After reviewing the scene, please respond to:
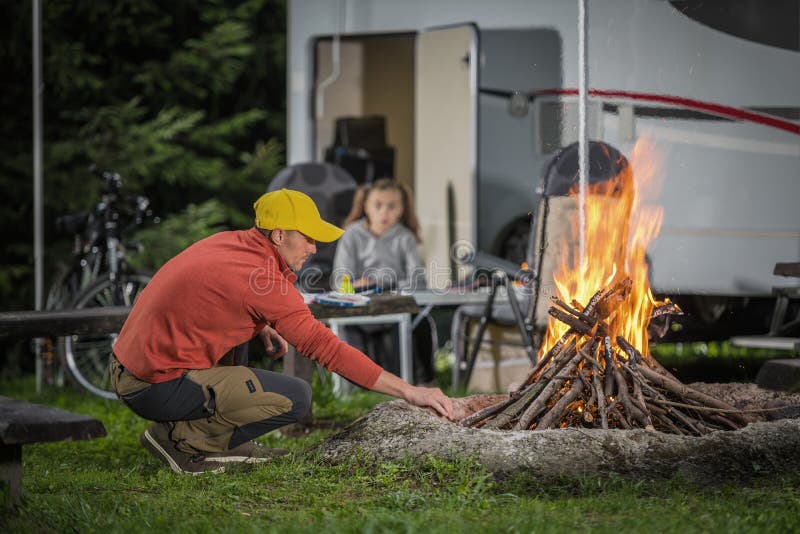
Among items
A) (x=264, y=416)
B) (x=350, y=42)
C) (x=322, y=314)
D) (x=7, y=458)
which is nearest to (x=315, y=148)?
(x=350, y=42)

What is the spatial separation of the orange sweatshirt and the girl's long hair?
3.47m

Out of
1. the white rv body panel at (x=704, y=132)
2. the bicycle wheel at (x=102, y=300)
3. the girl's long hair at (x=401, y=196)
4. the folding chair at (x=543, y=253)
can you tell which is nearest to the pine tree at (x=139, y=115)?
the bicycle wheel at (x=102, y=300)

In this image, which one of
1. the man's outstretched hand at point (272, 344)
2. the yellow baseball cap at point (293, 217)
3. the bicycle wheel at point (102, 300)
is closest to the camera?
the yellow baseball cap at point (293, 217)

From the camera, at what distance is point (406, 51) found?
8367mm

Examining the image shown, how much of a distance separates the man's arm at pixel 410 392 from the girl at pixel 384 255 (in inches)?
121

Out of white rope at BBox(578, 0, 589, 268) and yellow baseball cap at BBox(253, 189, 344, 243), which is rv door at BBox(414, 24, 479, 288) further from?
yellow baseball cap at BBox(253, 189, 344, 243)

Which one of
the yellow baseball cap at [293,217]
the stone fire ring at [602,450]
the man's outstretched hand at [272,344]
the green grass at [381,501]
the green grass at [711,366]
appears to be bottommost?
the green grass at [381,501]

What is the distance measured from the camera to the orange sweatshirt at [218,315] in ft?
14.0

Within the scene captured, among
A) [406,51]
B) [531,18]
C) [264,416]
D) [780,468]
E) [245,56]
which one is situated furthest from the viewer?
[245,56]

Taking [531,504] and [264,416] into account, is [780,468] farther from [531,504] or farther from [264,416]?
[264,416]

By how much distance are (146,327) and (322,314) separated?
1278 millimetres

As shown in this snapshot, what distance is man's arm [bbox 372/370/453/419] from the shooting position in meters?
4.19

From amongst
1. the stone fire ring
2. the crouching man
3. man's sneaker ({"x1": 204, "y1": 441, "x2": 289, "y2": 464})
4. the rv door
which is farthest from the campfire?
the rv door

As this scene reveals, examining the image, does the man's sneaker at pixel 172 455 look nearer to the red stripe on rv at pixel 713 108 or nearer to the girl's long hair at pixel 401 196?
the red stripe on rv at pixel 713 108
